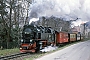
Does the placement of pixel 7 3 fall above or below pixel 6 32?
above

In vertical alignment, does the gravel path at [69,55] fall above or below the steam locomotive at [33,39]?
below

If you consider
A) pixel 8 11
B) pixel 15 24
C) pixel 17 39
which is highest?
pixel 8 11

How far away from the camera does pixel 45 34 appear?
76.6ft

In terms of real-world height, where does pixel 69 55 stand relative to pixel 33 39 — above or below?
below

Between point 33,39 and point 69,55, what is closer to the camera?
point 69,55

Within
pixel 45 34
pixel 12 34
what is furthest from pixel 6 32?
pixel 45 34

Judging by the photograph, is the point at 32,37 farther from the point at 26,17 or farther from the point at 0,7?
the point at 26,17

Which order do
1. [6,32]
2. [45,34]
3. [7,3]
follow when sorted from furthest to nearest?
[6,32] < [7,3] < [45,34]

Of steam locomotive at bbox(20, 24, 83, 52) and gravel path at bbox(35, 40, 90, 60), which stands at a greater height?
steam locomotive at bbox(20, 24, 83, 52)

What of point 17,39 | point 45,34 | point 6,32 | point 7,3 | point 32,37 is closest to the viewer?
point 32,37

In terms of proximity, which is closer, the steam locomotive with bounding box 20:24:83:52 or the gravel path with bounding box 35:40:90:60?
the gravel path with bounding box 35:40:90:60

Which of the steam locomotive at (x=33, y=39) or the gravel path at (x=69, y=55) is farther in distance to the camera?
the steam locomotive at (x=33, y=39)

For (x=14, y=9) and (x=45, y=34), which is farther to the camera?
(x=14, y=9)

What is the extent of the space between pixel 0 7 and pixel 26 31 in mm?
15139
